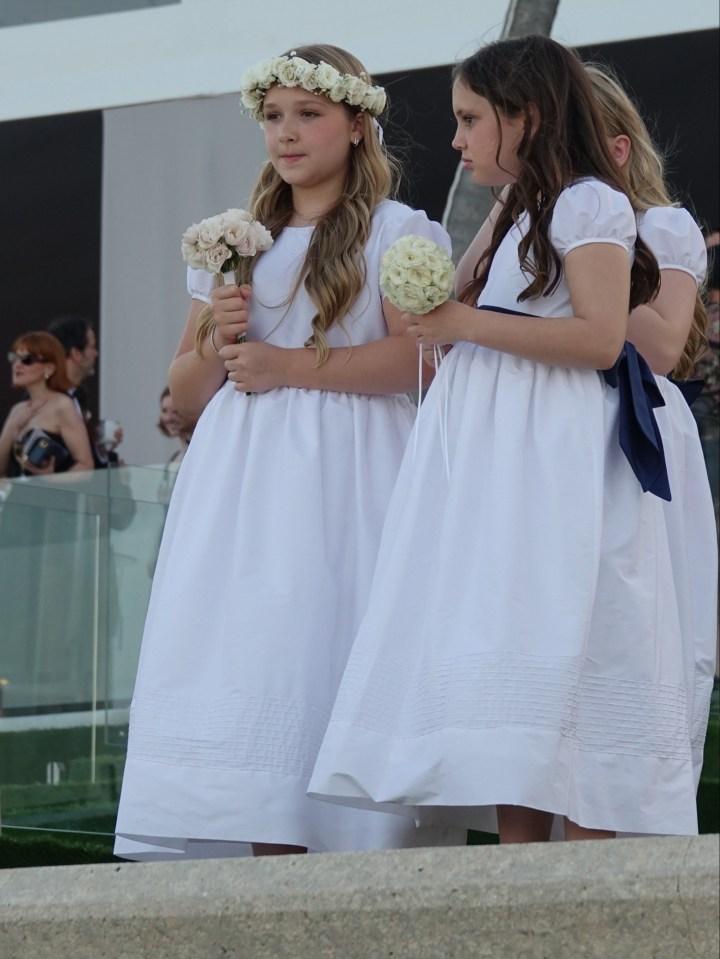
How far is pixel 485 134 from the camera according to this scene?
290 centimetres

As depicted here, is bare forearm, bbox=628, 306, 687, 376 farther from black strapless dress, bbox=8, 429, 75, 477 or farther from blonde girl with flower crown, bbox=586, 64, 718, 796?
black strapless dress, bbox=8, 429, 75, 477

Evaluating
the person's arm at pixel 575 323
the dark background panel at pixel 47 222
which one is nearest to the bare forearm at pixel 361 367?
the person's arm at pixel 575 323

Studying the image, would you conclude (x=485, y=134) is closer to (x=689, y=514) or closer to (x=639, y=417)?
(x=639, y=417)

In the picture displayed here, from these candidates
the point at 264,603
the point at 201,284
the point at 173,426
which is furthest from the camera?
the point at 173,426

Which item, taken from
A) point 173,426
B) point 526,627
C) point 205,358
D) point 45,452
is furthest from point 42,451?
point 526,627

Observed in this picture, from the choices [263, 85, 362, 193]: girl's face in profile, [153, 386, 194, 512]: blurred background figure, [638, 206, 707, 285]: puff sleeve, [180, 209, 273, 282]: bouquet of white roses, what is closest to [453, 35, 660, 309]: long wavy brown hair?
[638, 206, 707, 285]: puff sleeve

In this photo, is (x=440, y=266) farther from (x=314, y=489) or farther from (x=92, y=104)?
(x=92, y=104)

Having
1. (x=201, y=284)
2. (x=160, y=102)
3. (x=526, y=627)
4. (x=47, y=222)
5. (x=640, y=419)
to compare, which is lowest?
(x=526, y=627)

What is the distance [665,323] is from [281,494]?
873 millimetres

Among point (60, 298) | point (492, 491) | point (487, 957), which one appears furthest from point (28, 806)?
point (487, 957)

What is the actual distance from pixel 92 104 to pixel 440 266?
470 cm

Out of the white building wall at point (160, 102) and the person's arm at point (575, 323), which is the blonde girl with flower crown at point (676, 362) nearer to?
the person's arm at point (575, 323)

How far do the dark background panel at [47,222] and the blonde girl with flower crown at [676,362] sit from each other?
4102mm

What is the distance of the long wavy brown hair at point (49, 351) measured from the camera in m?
6.85
